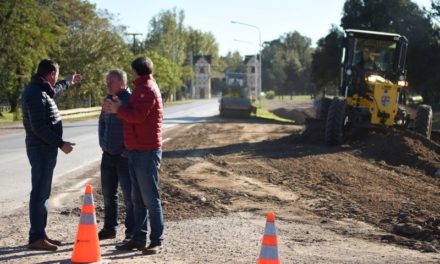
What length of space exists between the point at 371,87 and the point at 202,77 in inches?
5089

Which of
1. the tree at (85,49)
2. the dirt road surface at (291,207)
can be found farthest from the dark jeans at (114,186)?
the tree at (85,49)

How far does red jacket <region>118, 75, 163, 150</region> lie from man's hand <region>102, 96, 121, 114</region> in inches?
2.8

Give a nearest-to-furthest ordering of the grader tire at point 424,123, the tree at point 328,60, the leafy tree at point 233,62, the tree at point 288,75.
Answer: the grader tire at point 424,123
the tree at point 328,60
the tree at point 288,75
the leafy tree at point 233,62

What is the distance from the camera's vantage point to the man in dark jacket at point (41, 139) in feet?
21.0

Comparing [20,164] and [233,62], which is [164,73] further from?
[233,62]

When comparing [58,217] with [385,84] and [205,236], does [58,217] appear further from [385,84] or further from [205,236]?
[385,84]

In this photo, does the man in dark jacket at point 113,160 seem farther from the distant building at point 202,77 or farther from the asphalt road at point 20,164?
the distant building at point 202,77

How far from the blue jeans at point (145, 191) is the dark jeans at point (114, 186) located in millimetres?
364

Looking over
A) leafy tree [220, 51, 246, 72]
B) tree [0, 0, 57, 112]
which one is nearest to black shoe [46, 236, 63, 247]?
tree [0, 0, 57, 112]

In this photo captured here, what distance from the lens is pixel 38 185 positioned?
6.56 metres

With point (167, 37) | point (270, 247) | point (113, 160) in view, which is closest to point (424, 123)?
point (113, 160)

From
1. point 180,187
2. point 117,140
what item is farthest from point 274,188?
point 117,140

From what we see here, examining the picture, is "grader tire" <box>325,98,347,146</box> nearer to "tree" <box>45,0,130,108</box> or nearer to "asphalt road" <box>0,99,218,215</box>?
"asphalt road" <box>0,99,218,215</box>

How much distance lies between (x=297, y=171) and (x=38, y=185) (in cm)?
731
